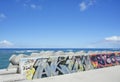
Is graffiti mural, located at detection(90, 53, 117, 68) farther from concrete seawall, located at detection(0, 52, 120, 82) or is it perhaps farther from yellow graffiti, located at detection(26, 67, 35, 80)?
yellow graffiti, located at detection(26, 67, 35, 80)

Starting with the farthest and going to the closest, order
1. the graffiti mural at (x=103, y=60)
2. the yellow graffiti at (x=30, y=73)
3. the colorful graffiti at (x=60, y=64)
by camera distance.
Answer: the graffiti mural at (x=103, y=60)
the colorful graffiti at (x=60, y=64)
the yellow graffiti at (x=30, y=73)

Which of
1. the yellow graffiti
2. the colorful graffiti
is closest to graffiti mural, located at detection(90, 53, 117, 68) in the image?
the colorful graffiti

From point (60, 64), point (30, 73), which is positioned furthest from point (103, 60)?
point (30, 73)

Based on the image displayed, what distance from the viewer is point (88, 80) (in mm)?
19594

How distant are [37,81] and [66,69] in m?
4.94

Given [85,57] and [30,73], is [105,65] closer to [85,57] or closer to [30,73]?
[85,57]

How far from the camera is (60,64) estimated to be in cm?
2328

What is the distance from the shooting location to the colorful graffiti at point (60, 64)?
823 inches

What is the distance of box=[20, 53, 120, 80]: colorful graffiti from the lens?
20906 mm

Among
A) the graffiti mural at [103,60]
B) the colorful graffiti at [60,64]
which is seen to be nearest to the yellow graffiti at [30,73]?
the colorful graffiti at [60,64]

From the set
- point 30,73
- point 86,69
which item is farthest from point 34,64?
point 86,69

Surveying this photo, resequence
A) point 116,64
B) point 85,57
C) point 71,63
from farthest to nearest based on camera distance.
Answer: point 116,64, point 85,57, point 71,63

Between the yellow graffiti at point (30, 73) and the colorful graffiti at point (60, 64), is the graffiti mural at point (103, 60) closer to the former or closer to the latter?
the colorful graffiti at point (60, 64)

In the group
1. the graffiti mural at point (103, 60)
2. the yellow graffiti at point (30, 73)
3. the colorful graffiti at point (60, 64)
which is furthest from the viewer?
the graffiti mural at point (103, 60)
